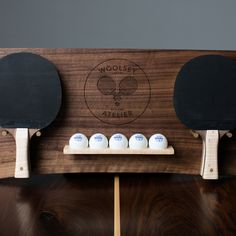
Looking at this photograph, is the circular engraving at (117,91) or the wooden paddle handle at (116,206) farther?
the circular engraving at (117,91)

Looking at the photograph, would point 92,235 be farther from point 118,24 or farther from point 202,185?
point 118,24

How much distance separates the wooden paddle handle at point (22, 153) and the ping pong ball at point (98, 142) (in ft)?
0.42

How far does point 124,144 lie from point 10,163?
243 millimetres

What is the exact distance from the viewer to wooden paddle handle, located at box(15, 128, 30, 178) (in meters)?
0.64

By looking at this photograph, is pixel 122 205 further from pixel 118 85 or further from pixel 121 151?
pixel 118 85

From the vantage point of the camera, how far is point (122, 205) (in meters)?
0.57

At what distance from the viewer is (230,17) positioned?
124 cm

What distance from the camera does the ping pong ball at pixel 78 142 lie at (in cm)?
64

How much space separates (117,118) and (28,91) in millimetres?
→ 188

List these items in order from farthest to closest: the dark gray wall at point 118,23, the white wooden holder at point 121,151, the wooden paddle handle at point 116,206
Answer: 1. the dark gray wall at point 118,23
2. the white wooden holder at point 121,151
3. the wooden paddle handle at point 116,206

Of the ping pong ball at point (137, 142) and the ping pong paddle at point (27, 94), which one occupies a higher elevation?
the ping pong paddle at point (27, 94)

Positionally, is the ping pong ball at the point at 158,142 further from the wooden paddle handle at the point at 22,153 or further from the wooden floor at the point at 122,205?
the wooden paddle handle at the point at 22,153

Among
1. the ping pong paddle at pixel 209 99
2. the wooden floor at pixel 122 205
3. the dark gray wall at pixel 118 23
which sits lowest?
the wooden floor at pixel 122 205

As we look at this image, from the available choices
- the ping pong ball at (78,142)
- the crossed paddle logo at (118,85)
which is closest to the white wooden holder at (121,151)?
the ping pong ball at (78,142)
